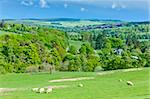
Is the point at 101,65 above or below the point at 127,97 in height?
below

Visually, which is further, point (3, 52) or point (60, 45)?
point (60, 45)

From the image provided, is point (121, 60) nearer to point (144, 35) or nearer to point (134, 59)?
point (134, 59)

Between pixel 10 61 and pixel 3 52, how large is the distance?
5.70ft

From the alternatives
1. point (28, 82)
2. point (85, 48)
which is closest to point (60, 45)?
point (85, 48)

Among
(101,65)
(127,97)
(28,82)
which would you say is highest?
(127,97)

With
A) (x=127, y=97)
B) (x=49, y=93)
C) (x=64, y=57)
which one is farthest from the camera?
(x=64, y=57)

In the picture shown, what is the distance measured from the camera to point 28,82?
19.3 meters

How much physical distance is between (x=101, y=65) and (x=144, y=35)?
45.6ft

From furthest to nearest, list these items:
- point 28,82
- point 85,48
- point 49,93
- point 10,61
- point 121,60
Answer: point 85,48
point 10,61
point 121,60
point 28,82
point 49,93

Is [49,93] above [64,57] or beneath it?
above

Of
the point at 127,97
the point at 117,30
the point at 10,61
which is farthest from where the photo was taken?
the point at 117,30

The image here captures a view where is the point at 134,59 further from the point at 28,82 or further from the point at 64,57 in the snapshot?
the point at 28,82

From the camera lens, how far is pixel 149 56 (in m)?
43.4

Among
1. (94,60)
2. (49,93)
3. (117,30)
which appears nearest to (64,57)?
(94,60)
